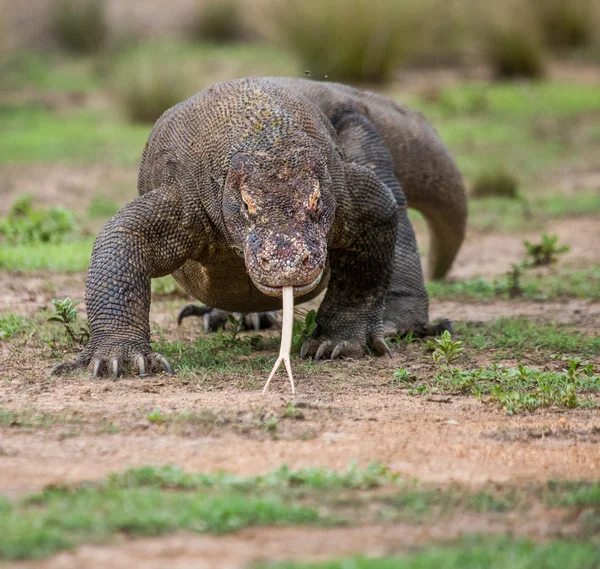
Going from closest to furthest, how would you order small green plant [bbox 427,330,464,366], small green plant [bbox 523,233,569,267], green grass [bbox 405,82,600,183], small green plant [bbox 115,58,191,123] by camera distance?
small green plant [bbox 427,330,464,366]
small green plant [bbox 523,233,569,267]
green grass [bbox 405,82,600,183]
small green plant [bbox 115,58,191,123]

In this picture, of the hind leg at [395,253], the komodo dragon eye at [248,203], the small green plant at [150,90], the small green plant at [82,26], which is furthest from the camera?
the small green plant at [82,26]

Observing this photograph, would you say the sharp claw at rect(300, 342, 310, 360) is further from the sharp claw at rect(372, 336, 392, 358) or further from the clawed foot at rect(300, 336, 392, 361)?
the sharp claw at rect(372, 336, 392, 358)

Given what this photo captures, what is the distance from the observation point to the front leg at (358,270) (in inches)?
195

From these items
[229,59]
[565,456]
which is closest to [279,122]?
[565,456]

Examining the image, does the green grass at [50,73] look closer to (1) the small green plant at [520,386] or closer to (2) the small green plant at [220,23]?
(2) the small green plant at [220,23]

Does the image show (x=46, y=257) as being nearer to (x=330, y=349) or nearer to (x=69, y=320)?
(x=69, y=320)

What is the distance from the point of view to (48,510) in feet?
8.98

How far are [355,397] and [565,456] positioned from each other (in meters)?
0.94

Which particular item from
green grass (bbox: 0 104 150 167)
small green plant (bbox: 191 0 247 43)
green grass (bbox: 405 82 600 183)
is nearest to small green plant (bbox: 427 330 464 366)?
green grass (bbox: 405 82 600 183)

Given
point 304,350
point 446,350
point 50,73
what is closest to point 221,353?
point 304,350

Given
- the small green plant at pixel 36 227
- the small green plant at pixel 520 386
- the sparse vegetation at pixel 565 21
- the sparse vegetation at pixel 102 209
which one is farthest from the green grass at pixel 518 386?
the sparse vegetation at pixel 565 21

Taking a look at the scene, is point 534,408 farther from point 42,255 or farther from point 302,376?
point 42,255

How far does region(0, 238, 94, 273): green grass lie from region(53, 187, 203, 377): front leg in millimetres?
2732

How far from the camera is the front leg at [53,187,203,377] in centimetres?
444
